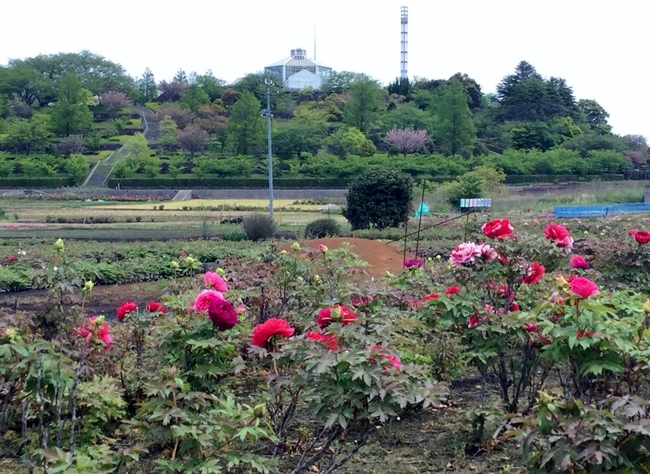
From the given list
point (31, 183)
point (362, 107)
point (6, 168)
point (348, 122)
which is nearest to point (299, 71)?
point (348, 122)

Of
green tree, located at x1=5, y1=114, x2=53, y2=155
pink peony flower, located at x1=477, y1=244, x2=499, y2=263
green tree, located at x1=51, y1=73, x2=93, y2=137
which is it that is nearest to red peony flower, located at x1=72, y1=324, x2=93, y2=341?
pink peony flower, located at x1=477, y1=244, x2=499, y2=263

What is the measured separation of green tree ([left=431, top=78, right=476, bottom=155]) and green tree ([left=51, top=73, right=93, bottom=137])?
94.6ft

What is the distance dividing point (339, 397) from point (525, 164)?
1957 inches

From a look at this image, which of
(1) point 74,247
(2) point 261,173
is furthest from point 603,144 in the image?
(1) point 74,247

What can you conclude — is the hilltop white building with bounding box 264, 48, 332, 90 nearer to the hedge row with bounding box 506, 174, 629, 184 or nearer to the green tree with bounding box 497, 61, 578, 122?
the green tree with bounding box 497, 61, 578, 122

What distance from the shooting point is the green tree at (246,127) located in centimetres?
5456

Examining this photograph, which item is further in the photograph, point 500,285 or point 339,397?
point 500,285

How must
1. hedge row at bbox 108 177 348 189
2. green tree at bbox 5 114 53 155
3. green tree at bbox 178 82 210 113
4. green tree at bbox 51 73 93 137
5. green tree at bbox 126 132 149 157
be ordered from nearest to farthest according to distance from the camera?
hedge row at bbox 108 177 348 189 < green tree at bbox 126 132 149 157 < green tree at bbox 5 114 53 155 < green tree at bbox 51 73 93 137 < green tree at bbox 178 82 210 113

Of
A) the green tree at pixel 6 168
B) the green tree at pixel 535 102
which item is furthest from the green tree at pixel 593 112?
the green tree at pixel 6 168

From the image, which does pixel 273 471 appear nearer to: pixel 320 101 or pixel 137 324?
pixel 137 324

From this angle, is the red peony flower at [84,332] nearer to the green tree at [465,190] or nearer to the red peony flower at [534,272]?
the red peony flower at [534,272]

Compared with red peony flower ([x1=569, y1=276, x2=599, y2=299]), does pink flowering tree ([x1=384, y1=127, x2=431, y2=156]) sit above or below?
above

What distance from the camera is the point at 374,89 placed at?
60.7 m

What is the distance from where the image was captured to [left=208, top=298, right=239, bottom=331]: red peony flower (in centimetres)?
321
